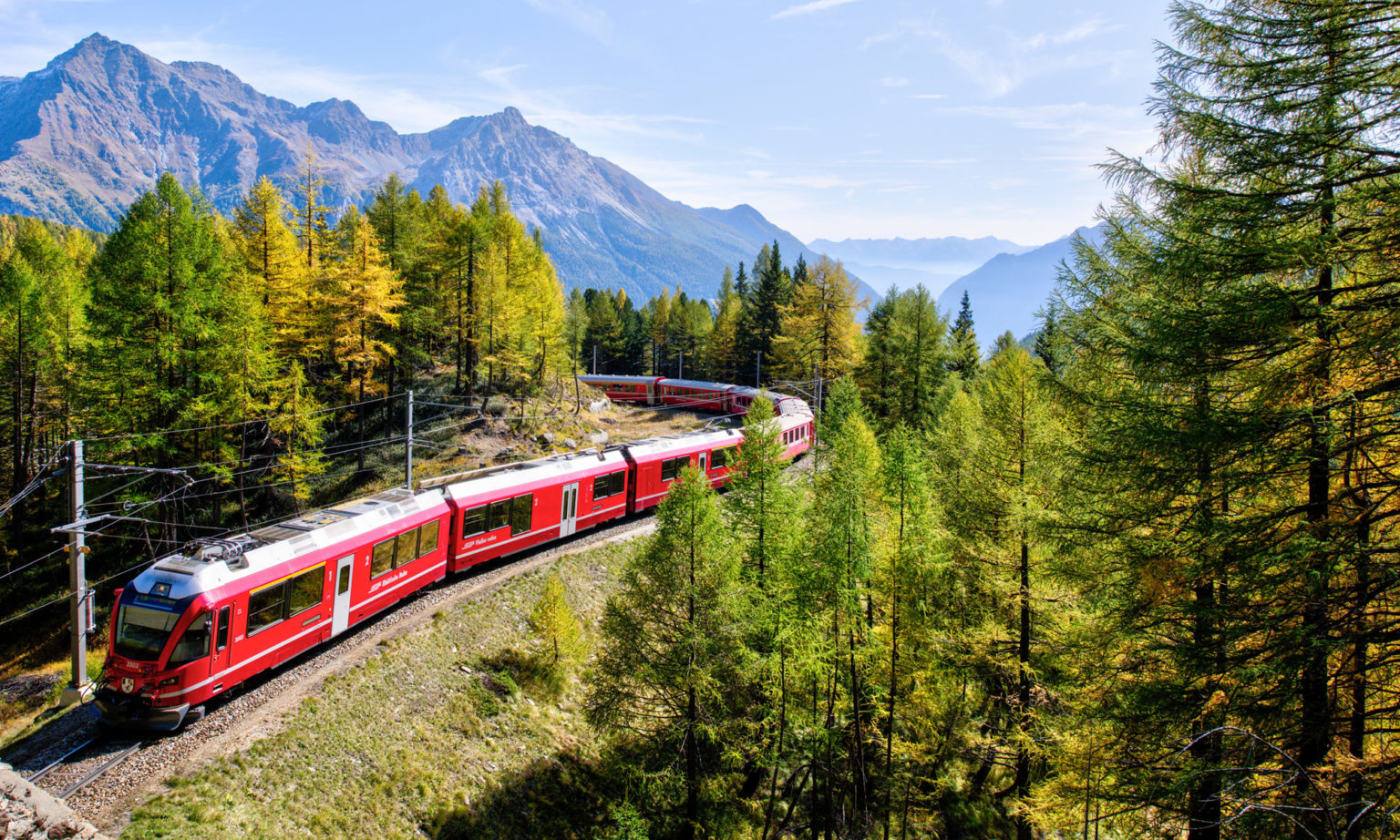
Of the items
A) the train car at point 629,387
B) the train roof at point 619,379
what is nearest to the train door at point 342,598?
the train car at point 629,387

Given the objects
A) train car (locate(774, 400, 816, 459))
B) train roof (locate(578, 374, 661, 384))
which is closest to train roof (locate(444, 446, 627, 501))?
train car (locate(774, 400, 816, 459))

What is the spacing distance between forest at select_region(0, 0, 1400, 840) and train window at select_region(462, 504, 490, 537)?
4.04 m

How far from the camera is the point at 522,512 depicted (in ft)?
67.1

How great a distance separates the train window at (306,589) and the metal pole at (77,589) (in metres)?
3.66

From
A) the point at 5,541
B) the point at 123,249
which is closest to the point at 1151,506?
the point at 123,249

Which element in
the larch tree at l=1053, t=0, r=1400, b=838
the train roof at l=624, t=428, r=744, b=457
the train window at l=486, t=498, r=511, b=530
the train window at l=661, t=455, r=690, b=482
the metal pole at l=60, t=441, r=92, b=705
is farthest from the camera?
the train window at l=661, t=455, r=690, b=482

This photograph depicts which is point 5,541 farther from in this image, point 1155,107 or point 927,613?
point 1155,107

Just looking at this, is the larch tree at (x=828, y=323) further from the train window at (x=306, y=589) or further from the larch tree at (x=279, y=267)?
the train window at (x=306, y=589)

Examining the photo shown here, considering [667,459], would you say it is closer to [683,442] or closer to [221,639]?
[683,442]

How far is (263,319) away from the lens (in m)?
23.8

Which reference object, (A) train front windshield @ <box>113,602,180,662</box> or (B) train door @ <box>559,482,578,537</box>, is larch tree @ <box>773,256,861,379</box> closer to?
(B) train door @ <box>559,482,578,537</box>

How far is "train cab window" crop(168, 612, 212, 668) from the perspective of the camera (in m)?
11.5

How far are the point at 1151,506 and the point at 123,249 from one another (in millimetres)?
30829

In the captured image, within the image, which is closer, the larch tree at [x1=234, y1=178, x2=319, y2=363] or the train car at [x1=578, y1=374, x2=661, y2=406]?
the larch tree at [x1=234, y1=178, x2=319, y2=363]
